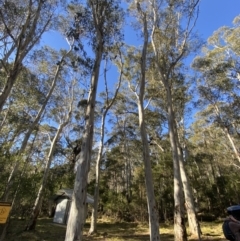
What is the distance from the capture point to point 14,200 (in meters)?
8.16

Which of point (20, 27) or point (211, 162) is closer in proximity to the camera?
point (20, 27)

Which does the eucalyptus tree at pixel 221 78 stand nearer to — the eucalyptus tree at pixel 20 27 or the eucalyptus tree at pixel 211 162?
the eucalyptus tree at pixel 211 162

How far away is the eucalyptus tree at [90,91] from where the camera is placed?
5.00 metres

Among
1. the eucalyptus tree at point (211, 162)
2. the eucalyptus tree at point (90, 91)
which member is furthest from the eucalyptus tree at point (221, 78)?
the eucalyptus tree at point (90, 91)

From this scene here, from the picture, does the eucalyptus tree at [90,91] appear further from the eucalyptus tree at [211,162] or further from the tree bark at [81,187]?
the eucalyptus tree at [211,162]

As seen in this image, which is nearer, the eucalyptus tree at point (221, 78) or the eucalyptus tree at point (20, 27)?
the eucalyptus tree at point (20, 27)

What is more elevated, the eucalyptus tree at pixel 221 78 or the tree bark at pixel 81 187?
the eucalyptus tree at pixel 221 78

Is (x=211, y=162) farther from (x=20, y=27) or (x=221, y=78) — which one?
(x=20, y=27)

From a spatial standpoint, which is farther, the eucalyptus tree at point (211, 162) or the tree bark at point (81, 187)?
the eucalyptus tree at point (211, 162)

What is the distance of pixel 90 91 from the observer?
698 cm

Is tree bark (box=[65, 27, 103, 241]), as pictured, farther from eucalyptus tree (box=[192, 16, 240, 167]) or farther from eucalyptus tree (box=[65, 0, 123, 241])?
eucalyptus tree (box=[192, 16, 240, 167])

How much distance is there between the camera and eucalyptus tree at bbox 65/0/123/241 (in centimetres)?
500

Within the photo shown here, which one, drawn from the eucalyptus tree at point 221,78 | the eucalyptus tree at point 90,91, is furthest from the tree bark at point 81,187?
the eucalyptus tree at point 221,78

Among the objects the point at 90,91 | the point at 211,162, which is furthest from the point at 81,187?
the point at 211,162
